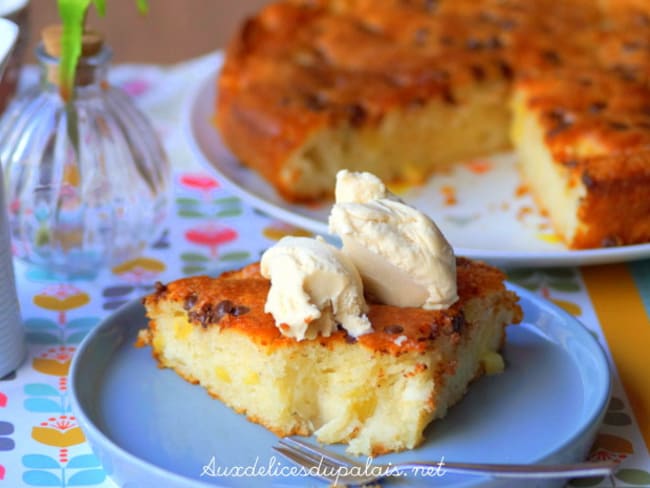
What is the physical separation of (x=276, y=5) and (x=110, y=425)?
224cm

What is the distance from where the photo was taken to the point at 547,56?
137 inches

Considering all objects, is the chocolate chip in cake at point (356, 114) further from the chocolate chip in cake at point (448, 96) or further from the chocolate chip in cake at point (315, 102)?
the chocolate chip in cake at point (448, 96)

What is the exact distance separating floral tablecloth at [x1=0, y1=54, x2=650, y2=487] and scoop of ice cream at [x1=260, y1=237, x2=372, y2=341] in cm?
45

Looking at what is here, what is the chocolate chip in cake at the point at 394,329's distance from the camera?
5.78 feet

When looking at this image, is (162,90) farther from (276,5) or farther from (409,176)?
(409,176)

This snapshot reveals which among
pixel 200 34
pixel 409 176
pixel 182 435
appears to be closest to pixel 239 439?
pixel 182 435

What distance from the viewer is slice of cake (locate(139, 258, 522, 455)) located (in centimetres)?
177

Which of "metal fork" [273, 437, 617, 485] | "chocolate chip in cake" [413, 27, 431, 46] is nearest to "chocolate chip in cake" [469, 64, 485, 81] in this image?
"chocolate chip in cake" [413, 27, 431, 46]

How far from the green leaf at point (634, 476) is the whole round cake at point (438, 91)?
950 millimetres

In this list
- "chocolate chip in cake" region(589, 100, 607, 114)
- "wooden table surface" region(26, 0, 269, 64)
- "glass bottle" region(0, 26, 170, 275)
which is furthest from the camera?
"wooden table surface" region(26, 0, 269, 64)

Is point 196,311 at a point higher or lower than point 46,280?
higher

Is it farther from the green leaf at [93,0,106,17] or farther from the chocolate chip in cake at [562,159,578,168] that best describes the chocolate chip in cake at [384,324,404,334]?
the chocolate chip in cake at [562,159,578,168]

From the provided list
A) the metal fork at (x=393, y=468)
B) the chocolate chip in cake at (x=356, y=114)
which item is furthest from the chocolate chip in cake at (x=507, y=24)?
the metal fork at (x=393, y=468)

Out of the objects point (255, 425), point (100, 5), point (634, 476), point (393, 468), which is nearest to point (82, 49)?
point (100, 5)
